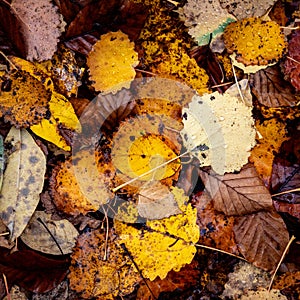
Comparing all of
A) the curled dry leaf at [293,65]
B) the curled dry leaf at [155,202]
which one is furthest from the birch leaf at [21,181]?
the curled dry leaf at [293,65]

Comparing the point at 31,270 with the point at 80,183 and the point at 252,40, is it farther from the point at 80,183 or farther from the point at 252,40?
the point at 252,40

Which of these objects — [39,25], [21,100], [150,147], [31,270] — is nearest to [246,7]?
[150,147]

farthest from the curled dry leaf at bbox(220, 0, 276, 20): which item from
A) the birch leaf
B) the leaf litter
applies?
the birch leaf

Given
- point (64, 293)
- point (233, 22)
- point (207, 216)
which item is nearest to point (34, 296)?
point (64, 293)

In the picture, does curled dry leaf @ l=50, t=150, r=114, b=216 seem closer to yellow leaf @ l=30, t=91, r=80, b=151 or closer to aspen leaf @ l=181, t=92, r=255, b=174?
yellow leaf @ l=30, t=91, r=80, b=151

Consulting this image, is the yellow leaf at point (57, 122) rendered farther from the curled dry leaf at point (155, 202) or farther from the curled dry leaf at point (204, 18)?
the curled dry leaf at point (204, 18)
